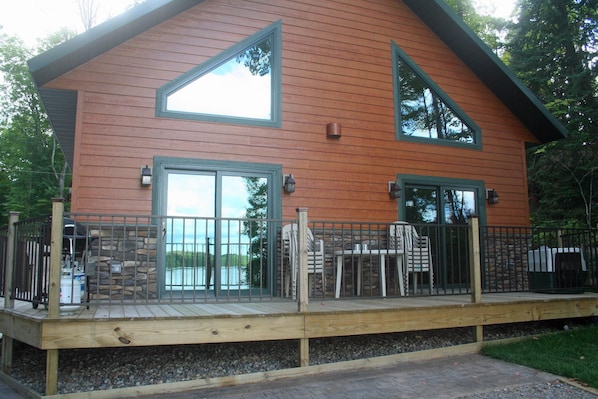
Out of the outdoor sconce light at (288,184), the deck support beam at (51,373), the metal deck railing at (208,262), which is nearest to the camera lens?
the deck support beam at (51,373)

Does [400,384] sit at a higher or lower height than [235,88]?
lower

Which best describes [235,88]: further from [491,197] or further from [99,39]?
[491,197]

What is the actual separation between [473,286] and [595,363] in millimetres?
1339

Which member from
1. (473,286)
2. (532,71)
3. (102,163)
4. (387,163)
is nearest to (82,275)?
(102,163)

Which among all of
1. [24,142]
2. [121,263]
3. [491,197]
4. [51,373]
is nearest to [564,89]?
[491,197]

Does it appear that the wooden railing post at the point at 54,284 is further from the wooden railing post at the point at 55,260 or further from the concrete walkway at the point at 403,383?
the concrete walkway at the point at 403,383

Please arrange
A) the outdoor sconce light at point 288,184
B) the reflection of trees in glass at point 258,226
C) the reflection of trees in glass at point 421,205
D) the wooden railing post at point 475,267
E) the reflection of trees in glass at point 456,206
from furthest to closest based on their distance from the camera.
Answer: the reflection of trees in glass at point 456,206, the reflection of trees in glass at point 421,205, the outdoor sconce light at point 288,184, the reflection of trees in glass at point 258,226, the wooden railing post at point 475,267

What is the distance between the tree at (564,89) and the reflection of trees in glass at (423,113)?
13.6 ft

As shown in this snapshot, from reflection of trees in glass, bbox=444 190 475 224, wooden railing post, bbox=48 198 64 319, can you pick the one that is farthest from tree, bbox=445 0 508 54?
wooden railing post, bbox=48 198 64 319

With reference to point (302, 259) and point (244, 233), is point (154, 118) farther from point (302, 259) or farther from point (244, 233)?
point (302, 259)

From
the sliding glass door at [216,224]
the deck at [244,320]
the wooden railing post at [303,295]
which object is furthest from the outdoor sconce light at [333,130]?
the wooden railing post at [303,295]

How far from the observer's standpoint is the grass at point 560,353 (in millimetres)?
4465

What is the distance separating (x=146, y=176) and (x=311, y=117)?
2.57 m

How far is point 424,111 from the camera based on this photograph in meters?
8.10
